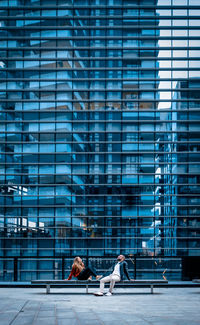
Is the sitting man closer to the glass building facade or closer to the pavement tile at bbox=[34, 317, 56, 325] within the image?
the pavement tile at bbox=[34, 317, 56, 325]

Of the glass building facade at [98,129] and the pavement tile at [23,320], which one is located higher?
the glass building facade at [98,129]

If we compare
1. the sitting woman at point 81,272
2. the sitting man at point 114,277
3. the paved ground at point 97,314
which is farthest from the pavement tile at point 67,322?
the sitting woman at point 81,272

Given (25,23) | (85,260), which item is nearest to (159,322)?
(85,260)

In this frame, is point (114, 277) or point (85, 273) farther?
point (85, 273)

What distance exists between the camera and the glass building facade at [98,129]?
26.6 m

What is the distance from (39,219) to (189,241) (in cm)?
805

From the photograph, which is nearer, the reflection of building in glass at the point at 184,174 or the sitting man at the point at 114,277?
the sitting man at the point at 114,277

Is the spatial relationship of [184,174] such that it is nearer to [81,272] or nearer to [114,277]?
[81,272]

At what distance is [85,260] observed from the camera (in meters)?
24.5

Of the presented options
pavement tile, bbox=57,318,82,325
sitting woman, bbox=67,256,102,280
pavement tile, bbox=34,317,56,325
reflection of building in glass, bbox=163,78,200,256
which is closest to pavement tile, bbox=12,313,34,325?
pavement tile, bbox=34,317,56,325

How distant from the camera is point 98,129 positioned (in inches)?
1081

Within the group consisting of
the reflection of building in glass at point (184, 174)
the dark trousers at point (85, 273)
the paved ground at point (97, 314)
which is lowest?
the paved ground at point (97, 314)

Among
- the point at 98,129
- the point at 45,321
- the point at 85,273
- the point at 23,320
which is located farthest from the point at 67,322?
the point at 98,129

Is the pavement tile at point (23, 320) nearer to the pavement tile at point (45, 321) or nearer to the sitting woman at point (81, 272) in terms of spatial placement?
the pavement tile at point (45, 321)
